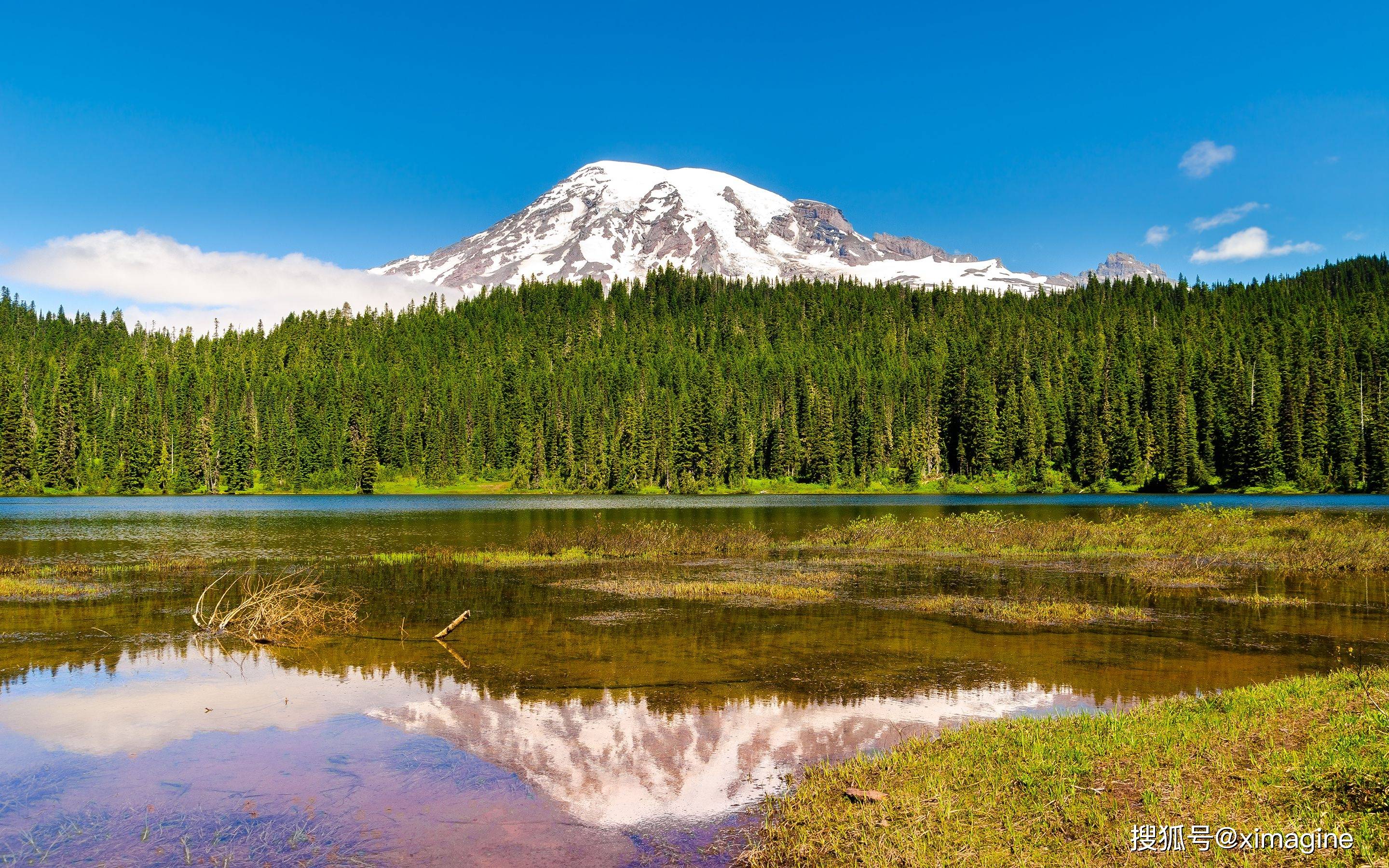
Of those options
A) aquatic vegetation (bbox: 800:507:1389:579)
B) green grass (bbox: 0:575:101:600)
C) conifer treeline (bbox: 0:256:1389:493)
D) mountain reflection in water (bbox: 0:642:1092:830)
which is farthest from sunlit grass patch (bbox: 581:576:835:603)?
conifer treeline (bbox: 0:256:1389:493)

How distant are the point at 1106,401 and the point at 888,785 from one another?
163 meters

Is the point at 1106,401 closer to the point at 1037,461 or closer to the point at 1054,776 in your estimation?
the point at 1037,461

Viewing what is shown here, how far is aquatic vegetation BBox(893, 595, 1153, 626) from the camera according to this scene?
27297 mm

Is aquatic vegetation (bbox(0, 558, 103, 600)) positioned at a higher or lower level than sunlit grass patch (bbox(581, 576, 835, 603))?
higher

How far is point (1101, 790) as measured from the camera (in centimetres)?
1123

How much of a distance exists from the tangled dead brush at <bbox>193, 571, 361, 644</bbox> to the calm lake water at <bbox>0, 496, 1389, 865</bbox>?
3.31 ft

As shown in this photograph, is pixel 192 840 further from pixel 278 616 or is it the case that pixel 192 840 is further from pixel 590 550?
pixel 590 550

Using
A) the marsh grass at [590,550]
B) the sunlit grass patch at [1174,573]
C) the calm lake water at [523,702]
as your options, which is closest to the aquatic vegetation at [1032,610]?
the calm lake water at [523,702]

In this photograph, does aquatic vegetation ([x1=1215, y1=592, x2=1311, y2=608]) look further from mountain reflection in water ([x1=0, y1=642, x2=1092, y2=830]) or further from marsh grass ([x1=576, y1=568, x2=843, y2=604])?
mountain reflection in water ([x1=0, y1=642, x2=1092, y2=830])

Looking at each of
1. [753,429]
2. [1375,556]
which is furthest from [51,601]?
[753,429]

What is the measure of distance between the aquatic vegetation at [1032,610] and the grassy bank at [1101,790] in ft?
42.0

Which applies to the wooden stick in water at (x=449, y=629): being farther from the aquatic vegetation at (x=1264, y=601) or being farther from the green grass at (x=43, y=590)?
the aquatic vegetation at (x=1264, y=601)

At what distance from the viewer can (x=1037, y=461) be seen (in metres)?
159

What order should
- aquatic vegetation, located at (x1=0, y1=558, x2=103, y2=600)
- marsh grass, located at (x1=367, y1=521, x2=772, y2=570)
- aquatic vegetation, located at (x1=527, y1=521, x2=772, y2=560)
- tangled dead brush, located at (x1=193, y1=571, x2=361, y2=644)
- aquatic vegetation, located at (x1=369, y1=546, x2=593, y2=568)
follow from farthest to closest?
aquatic vegetation, located at (x1=527, y1=521, x2=772, y2=560) < marsh grass, located at (x1=367, y1=521, x2=772, y2=570) < aquatic vegetation, located at (x1=369, y1=546, x2=593, y2=568) < aquatic vegetation, located at (x1=0, y1=558, x2=103, y2=600) < tangled dead brush, located at (x1=193, y1=571, x2=361, y2=644)
